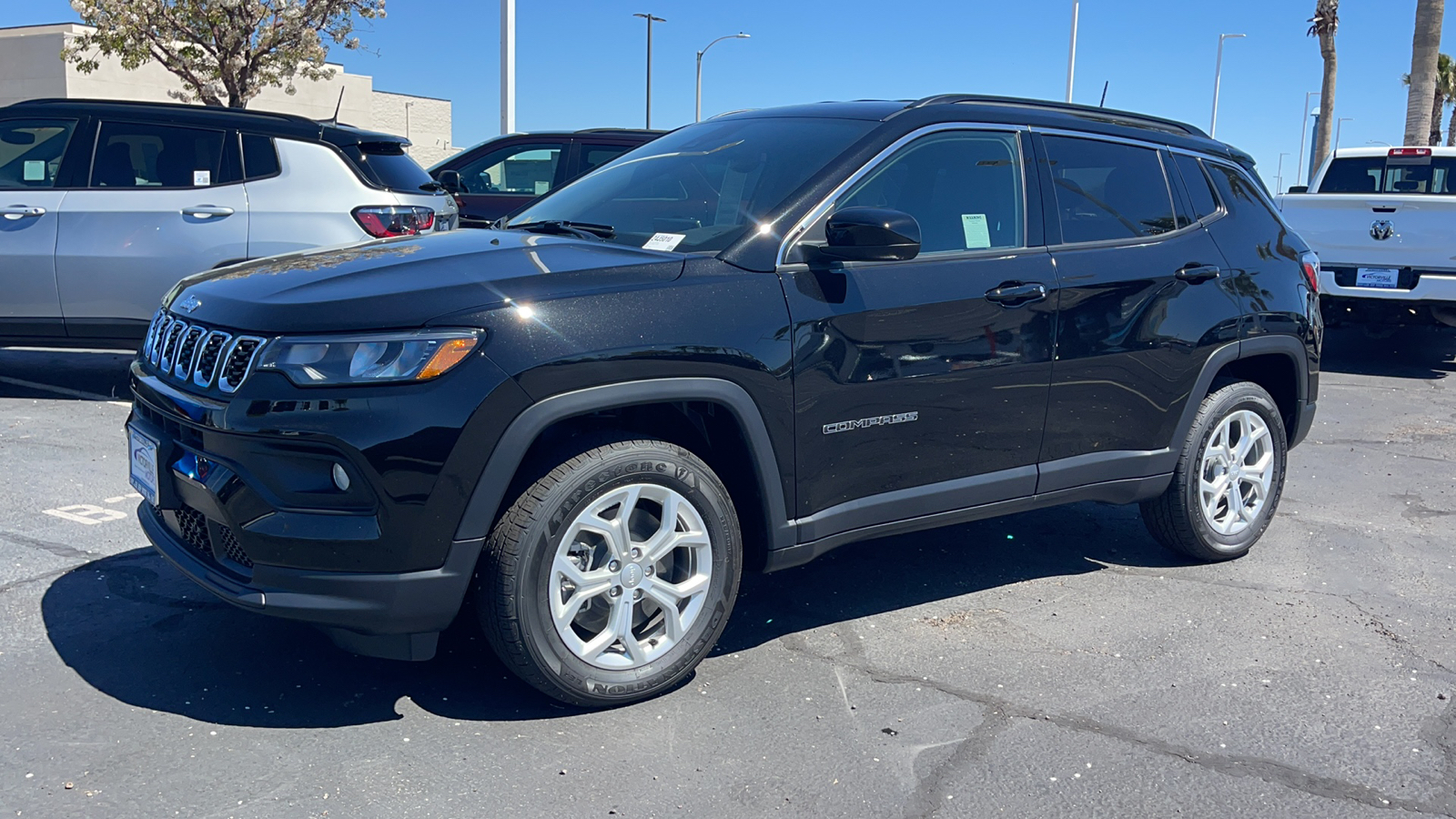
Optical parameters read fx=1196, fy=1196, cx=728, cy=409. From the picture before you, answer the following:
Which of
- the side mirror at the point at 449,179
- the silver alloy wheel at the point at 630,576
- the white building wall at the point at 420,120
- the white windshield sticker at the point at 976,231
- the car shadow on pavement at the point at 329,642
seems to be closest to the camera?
Result: the silver alloy wheel at the point at 630,576

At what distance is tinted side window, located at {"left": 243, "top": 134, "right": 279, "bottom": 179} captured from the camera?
7.35 m

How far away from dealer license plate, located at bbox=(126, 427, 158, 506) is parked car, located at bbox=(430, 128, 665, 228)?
7461 millimetres

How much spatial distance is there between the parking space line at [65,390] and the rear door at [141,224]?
1.74ft

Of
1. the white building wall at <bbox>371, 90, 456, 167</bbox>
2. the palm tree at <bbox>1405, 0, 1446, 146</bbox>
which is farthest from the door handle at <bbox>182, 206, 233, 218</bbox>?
the white building wall at <bbox>371, 90, 456, 167</bbox>

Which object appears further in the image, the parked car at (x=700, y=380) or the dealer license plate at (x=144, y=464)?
the dealer license plate at (x=144, y=464)

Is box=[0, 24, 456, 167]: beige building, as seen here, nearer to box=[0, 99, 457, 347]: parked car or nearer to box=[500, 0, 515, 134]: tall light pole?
box=[500, 0, 515, 134]: tall light pole

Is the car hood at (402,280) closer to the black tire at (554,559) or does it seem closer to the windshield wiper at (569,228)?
the windshield wiper at (569,228)

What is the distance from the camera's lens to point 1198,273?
4.68 meters

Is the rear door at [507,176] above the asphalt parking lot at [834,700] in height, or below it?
Answer: above

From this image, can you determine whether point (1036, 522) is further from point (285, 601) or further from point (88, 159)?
point (88, 159)

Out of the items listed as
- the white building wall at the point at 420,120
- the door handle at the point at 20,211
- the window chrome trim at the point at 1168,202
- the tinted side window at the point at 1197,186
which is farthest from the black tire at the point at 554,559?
the white building wall at the point at 420,120

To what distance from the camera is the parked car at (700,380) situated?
303 cm

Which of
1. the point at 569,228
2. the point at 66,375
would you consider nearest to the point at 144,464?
the point at 569,228

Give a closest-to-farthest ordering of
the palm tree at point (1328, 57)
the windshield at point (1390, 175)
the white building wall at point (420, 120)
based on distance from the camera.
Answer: the windshield at point (1390, 175) → the palm tree at point (1328, 57) → the white building wall at point (420, 120)
